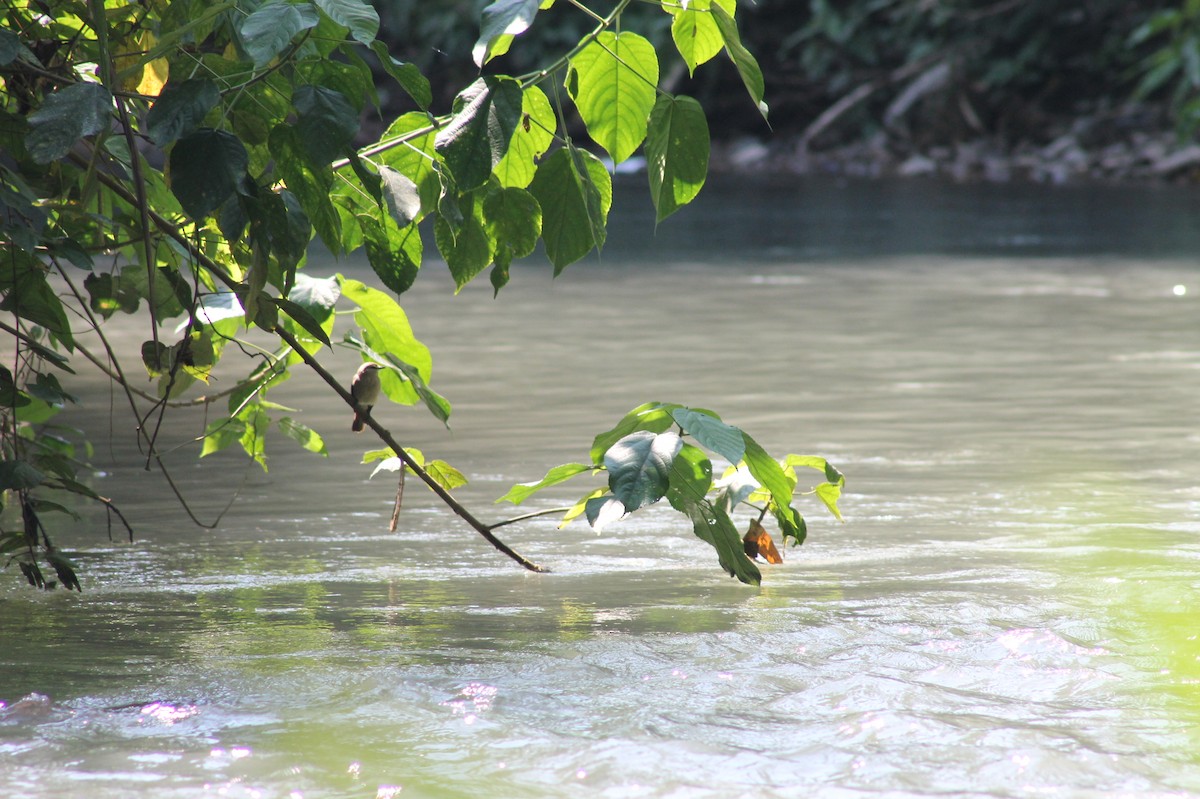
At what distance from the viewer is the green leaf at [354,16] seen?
1.46 m

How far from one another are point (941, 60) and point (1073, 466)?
13835mm

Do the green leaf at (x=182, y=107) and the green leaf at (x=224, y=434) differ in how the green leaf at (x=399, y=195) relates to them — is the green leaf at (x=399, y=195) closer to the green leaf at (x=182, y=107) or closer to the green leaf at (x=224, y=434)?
the green leaf at (x=182, y=107)

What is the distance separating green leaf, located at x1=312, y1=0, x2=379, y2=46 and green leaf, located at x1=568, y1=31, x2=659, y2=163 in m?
0.32

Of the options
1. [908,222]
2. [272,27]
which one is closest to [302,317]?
[272,27]

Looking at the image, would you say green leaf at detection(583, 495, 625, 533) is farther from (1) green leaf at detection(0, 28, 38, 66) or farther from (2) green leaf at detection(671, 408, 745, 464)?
(1) green leaf at detection(0, 28, 38, 66)

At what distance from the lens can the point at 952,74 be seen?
15.8 metres

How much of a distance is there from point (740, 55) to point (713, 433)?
40cm

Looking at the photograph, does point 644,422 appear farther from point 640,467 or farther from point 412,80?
point 412,80

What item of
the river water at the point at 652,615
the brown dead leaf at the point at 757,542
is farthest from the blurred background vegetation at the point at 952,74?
the brown dead leaf at the point at 757,542

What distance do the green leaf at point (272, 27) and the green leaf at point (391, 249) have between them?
0.48m

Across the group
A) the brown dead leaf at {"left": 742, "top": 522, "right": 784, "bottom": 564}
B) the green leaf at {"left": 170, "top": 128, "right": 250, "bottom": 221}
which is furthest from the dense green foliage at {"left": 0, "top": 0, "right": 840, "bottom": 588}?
the brown dead leaf at {"left": 742, "top": 522, "right": 784, "bottom": 564}

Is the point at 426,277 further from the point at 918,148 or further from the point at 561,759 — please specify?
the point at 918,148

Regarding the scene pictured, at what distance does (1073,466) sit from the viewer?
328 cm

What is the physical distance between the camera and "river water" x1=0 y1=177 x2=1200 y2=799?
5.20 feet
